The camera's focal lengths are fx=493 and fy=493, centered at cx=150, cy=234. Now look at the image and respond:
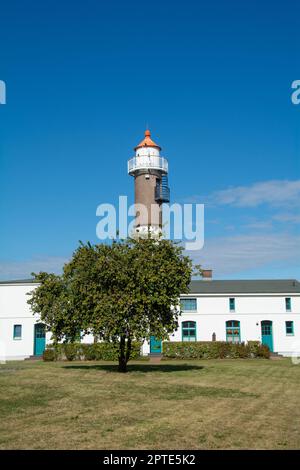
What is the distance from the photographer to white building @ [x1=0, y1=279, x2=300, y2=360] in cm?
4347

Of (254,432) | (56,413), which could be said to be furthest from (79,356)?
(254,432)

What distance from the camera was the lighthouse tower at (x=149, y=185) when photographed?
49.7 meters

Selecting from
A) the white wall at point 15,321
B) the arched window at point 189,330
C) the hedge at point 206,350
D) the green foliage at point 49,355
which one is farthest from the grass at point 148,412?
the arched window at point 189,330

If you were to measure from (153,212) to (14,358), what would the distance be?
1904cm

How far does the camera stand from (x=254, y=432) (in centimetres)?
1133

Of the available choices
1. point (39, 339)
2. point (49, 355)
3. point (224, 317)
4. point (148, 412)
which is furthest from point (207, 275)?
point (148, 412)

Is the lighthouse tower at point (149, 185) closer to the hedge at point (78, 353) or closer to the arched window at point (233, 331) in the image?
the arched window at point (233, 331)

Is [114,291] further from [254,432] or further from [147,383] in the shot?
[254,432]

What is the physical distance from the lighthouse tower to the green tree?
78.2ft

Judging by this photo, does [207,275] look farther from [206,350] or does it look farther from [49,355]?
[49,355]

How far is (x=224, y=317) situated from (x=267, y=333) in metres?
4.12

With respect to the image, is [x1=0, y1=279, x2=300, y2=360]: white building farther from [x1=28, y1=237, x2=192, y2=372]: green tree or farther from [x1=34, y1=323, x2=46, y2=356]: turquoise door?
[x1=28, y1=237, x2=192, y2=372]: green tree

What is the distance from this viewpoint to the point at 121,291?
24.1 m
